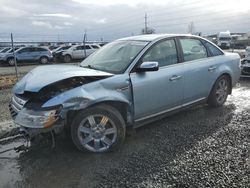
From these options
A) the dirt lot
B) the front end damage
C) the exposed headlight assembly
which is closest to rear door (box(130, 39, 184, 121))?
the dirt lot

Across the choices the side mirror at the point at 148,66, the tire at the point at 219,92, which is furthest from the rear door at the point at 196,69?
the side mirror at the point at 148,66

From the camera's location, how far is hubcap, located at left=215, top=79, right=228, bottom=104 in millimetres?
6121

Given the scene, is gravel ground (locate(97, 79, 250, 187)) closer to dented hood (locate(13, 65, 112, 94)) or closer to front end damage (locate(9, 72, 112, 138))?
front end damage (locate(9, 72, 112, 138))

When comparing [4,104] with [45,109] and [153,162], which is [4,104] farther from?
[153,162]

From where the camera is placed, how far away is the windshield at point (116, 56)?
15.1 feet

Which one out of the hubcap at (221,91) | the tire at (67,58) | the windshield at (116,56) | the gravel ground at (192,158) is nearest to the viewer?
the gravel ground at (192,158)

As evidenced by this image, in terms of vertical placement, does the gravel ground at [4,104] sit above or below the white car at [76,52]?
below

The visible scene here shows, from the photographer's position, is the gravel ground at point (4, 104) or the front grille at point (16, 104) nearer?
the front grille at point (16, 104)

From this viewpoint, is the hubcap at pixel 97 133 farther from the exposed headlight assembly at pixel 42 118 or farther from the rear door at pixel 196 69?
the rear door at pixel 196 69

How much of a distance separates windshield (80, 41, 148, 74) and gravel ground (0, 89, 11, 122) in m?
2.13

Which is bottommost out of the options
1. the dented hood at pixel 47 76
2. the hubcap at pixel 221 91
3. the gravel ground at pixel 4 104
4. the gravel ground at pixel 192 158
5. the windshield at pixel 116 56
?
the gravel ground at pixel 192 158

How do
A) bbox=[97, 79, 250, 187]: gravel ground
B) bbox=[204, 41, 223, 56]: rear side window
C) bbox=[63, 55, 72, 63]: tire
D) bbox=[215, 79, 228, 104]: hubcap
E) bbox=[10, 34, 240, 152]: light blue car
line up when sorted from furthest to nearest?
1. bbox=[63, 55, 72, 63]: tire
2. bbox=[215, 79, 228, 104]: hubcap
3. bbox=[204, 41, 223, 56]: rear side window
4. bbox=[10, 34, 240, 152]: light blue car
5. bbox=[97, 79, 250, 187]: gravel ground

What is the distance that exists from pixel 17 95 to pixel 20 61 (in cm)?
2040

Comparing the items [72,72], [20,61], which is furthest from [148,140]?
[20,61]
